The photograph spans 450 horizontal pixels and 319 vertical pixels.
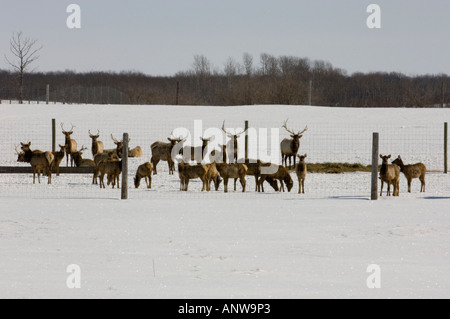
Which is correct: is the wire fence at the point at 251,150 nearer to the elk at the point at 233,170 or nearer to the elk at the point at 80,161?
the elk at the point at 233,170

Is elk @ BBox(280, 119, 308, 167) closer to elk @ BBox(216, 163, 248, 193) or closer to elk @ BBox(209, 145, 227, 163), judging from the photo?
elk @ BBox(209, 145, 227, 163)

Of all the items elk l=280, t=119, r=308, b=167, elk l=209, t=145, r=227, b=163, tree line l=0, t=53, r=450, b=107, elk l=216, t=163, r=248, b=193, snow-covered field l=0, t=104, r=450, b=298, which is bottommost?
snow-covered field l=0, t=104, r=450, b=298

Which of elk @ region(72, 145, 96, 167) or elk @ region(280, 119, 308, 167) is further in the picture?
elk @ region(280, 119, 308, 167)

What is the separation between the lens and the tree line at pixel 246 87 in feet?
248

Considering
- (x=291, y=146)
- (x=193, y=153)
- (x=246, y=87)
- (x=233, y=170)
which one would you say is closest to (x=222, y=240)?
(x=233, y=170)

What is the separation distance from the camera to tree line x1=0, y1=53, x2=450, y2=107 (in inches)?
2975

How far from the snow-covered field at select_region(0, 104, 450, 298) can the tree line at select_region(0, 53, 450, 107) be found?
46.9 m

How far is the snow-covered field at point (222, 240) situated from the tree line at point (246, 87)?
46.9m

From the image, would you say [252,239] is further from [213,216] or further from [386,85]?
[386,85]

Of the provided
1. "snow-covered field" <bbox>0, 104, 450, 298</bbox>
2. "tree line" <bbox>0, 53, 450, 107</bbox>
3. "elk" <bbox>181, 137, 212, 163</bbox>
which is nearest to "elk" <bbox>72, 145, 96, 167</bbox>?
"snow-covered field" <bbox>0, 104, 450, 298</bbox>

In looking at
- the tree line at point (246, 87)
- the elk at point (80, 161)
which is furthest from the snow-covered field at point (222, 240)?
the tree line at point (246, 87)

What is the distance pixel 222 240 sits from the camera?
10477 millimetres

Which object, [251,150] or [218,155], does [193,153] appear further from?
[251,150]

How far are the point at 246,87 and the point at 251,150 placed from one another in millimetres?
43615
